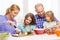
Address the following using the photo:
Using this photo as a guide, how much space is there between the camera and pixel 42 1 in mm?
1279

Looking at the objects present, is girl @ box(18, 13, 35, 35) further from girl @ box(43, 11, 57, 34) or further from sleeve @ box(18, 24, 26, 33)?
girl @ box(43, 11, 57, 34)

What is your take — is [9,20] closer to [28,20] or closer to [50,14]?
[28,20]

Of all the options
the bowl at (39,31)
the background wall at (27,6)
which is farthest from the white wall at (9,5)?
the bowl at (39,31)

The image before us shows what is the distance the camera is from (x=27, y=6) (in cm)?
124

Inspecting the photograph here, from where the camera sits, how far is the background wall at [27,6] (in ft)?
4.00

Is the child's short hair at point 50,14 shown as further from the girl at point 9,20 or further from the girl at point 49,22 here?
the girl at point 9,20

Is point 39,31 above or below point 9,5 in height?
below

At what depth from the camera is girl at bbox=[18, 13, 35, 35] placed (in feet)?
3.93

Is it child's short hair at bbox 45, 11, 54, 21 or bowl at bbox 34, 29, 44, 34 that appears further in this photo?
child's short hair at bbox 45, 11, 54, 21

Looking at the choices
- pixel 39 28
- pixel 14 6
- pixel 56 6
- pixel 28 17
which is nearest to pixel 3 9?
pixel 14 6

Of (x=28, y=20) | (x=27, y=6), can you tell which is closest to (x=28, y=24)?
(x=28, y=20)

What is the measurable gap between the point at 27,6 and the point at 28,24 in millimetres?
146

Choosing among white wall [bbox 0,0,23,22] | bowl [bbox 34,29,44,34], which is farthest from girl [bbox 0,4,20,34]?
bowl [bbox 34,29,44,34]

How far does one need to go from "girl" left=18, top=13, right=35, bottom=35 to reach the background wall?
34 mm
